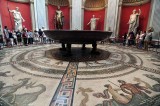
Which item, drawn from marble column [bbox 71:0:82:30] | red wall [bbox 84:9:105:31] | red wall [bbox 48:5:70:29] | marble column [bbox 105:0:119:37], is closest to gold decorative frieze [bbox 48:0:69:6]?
red wall [bbox 48:5:70:29]

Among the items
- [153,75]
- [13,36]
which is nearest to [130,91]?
[153,75]

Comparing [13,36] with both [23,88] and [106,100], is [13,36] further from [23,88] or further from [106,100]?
[106,100]

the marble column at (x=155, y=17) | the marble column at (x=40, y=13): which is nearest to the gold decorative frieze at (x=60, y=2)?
the marble column at (x=40, y=13)

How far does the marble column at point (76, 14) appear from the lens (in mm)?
10656

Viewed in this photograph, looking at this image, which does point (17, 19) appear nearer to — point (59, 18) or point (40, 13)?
point (40, 13)

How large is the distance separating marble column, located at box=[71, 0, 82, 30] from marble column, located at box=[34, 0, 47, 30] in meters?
2.88

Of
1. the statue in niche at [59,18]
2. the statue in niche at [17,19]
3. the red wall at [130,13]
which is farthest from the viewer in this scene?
the statue in niche at [59,18]

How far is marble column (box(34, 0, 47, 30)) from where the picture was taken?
9.30 m

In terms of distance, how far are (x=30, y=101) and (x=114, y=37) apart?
9709mm

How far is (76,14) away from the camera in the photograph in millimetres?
10883

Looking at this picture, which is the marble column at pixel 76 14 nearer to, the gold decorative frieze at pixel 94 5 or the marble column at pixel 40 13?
the gold decorative frieze at pixel 94 5

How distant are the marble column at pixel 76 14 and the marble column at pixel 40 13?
2.88m

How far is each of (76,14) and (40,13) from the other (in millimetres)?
3482

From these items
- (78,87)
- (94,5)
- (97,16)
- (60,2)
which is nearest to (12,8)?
(60,2)
